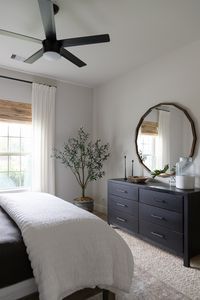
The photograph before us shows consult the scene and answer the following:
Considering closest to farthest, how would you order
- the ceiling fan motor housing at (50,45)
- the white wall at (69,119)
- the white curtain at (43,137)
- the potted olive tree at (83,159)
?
the ceiling fan motor housing at (50,45) < the white curtain at (43,137) < the potted olive tree at (83,159) < the white wall at (69,119)

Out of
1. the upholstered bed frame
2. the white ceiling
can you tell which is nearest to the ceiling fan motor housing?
the white ceiling

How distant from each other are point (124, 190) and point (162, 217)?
0.74 m

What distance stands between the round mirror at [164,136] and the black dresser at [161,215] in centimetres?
54

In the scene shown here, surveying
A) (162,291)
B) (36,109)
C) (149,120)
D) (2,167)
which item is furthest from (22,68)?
(162,291)

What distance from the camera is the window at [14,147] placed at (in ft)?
12.2

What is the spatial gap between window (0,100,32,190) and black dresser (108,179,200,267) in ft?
5.90

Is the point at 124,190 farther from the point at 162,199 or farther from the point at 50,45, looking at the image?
the point at 50,45

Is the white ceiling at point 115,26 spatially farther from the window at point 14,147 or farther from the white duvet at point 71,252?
the white duvet at point 71,252

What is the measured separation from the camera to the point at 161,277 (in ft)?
6.88

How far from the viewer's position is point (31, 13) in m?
2.21

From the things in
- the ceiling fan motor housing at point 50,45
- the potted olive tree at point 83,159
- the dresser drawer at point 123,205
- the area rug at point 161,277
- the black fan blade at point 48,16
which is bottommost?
the area rug at point 161,277

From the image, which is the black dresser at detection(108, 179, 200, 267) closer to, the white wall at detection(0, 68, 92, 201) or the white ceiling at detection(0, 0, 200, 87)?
the white wall at detection(0, 68, 92, 201)

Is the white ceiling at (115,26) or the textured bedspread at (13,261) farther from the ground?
the white ceiling at (115,26)

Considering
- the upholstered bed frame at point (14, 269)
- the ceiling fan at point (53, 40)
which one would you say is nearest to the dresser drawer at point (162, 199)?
the upholstered bed frame at point (14, 269)
